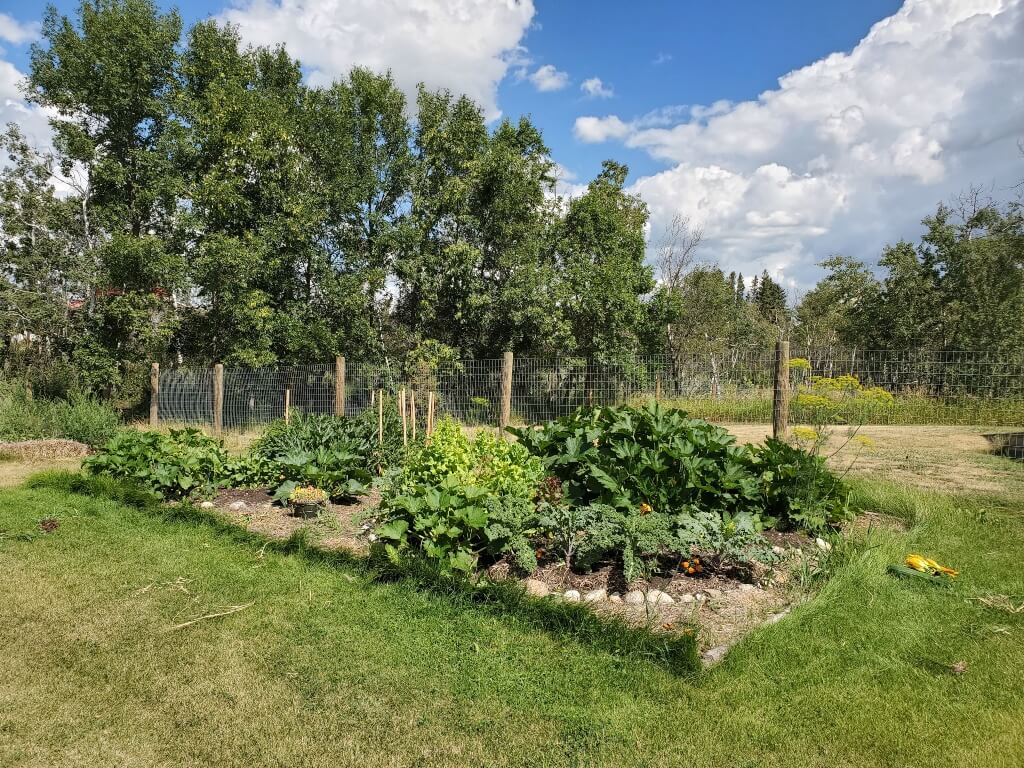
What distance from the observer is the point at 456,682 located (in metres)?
2.56

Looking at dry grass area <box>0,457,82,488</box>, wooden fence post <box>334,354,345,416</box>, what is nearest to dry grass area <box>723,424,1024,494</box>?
wooden fence post <box>334,354,345,416</box>

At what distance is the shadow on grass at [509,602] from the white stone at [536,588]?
0.10 metres

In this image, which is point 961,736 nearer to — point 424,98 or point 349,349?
point 349,349

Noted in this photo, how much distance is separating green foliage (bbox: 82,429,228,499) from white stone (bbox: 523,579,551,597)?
12.6 ft

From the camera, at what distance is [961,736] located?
219cm

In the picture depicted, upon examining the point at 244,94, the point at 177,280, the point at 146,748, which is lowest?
the point at 146,748

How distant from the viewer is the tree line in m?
16.8

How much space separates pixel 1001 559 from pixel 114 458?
7623mm

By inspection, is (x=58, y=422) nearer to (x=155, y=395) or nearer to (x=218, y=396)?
(x=218, y=396)

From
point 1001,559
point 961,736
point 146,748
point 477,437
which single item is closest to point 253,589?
point 146,748

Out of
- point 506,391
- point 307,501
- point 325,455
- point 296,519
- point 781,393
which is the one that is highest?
point 781,393

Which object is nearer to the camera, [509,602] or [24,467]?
[509,602]

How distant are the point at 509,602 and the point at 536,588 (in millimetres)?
305

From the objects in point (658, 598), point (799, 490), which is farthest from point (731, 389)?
point (658, 598)
